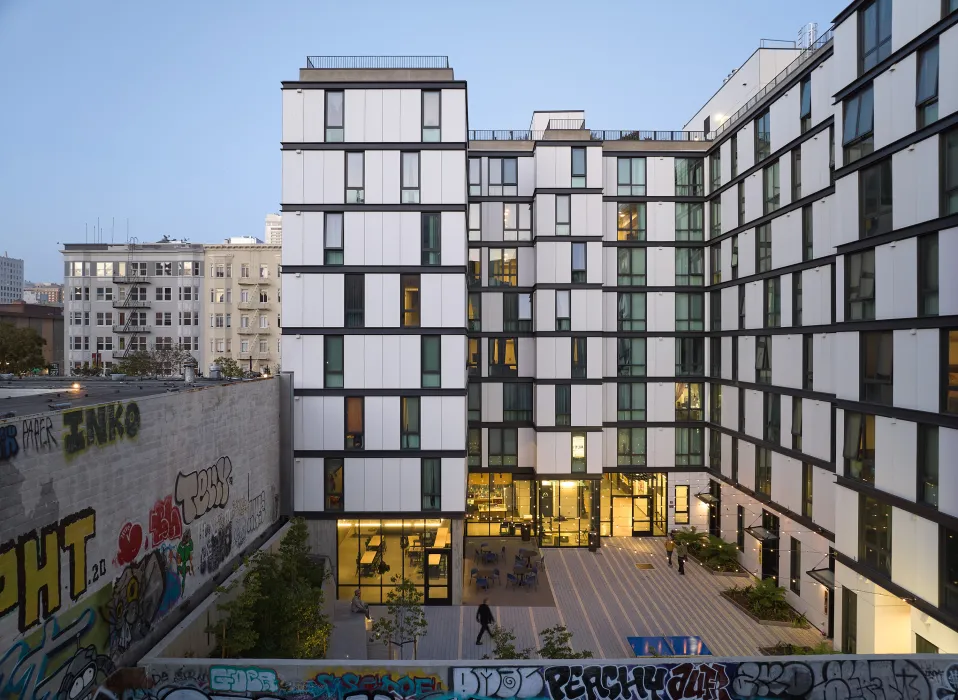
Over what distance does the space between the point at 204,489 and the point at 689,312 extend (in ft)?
77.3

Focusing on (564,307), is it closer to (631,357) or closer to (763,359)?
(631,357)

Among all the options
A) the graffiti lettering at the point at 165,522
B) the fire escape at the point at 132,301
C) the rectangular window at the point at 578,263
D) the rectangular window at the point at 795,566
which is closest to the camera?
the graffiti lettering at the point at 165,522

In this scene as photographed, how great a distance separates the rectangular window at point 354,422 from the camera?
20109mm

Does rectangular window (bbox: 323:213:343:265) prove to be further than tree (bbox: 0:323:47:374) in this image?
No

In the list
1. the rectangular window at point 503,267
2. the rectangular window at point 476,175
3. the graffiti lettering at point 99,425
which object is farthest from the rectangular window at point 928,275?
the rectangular window at point 476,175

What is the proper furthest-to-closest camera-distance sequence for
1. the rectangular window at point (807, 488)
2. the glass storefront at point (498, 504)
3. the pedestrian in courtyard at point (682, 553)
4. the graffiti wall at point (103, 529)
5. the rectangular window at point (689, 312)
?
the rectangular window at point (689, 312), the glass storefront at point (498, 504), the pedestrian in courtyard at point (682, 553), the rectangular window at point (807, 488), the graffiti wall at point (103, 529)

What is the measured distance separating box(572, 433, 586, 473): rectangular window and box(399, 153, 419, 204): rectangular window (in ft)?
43.9

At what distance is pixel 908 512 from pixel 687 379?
1544 cm

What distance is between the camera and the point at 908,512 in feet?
42.3

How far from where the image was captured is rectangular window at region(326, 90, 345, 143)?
20172mm

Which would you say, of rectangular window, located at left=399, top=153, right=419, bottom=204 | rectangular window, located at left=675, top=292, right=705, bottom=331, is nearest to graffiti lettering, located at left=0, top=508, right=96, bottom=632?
rectangular window, located at left=399, top=153, right=419, bottom=204

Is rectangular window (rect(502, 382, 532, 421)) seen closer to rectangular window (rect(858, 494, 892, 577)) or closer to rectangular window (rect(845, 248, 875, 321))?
rectangular window (rect(845, 248, 875, 321))

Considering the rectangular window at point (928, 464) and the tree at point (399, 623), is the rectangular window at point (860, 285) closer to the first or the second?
the rectangular window at point (928, 464)

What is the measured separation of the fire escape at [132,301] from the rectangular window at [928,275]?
50.5m
